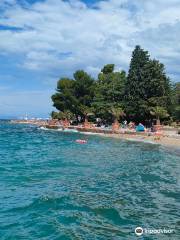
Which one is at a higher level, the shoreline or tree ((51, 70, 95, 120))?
tree ((51, 70, 95, 120))

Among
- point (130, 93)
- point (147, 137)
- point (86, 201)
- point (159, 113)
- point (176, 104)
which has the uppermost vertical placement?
point (130, 93)

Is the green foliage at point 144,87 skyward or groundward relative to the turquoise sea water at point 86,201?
skyward

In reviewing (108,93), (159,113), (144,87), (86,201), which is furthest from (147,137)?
(86,201)

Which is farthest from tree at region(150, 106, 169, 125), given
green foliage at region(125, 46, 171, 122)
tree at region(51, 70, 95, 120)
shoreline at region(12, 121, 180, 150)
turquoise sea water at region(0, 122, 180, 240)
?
turquoise sea water at region(0, 122, 180, 240)

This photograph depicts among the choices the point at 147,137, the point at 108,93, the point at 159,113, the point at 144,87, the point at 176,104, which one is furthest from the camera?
the point at 108,93

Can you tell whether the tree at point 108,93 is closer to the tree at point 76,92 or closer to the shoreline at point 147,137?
the tree at point 76,92

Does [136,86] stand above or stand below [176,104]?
above

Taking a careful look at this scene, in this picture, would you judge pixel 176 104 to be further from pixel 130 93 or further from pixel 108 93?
pixel 108 93

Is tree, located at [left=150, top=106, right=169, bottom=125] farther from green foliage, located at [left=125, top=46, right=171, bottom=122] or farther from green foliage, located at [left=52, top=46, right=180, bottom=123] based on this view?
green foliage, located at [left=125, top=46, right=171, bottom=122]

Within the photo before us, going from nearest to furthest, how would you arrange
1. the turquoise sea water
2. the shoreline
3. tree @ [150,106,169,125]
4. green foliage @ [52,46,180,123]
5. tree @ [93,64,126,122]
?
the turquoise sea water → the shoreline → tree @ [150,106,169,125] → green foliage @ [52,46,180,123] → tree @ [93,64,126,122]

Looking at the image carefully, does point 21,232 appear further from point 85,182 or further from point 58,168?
point 58,168

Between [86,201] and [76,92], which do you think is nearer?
[86,201]

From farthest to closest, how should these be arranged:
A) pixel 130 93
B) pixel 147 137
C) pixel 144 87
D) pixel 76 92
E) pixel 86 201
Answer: pixel 76 92 < pixel 130 93 < pixel 144 87 < pixel 147 137 < pixel 86 201

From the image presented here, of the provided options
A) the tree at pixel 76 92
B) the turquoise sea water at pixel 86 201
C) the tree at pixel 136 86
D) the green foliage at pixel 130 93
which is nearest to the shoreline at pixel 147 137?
the green foliage at pixel 130 93
